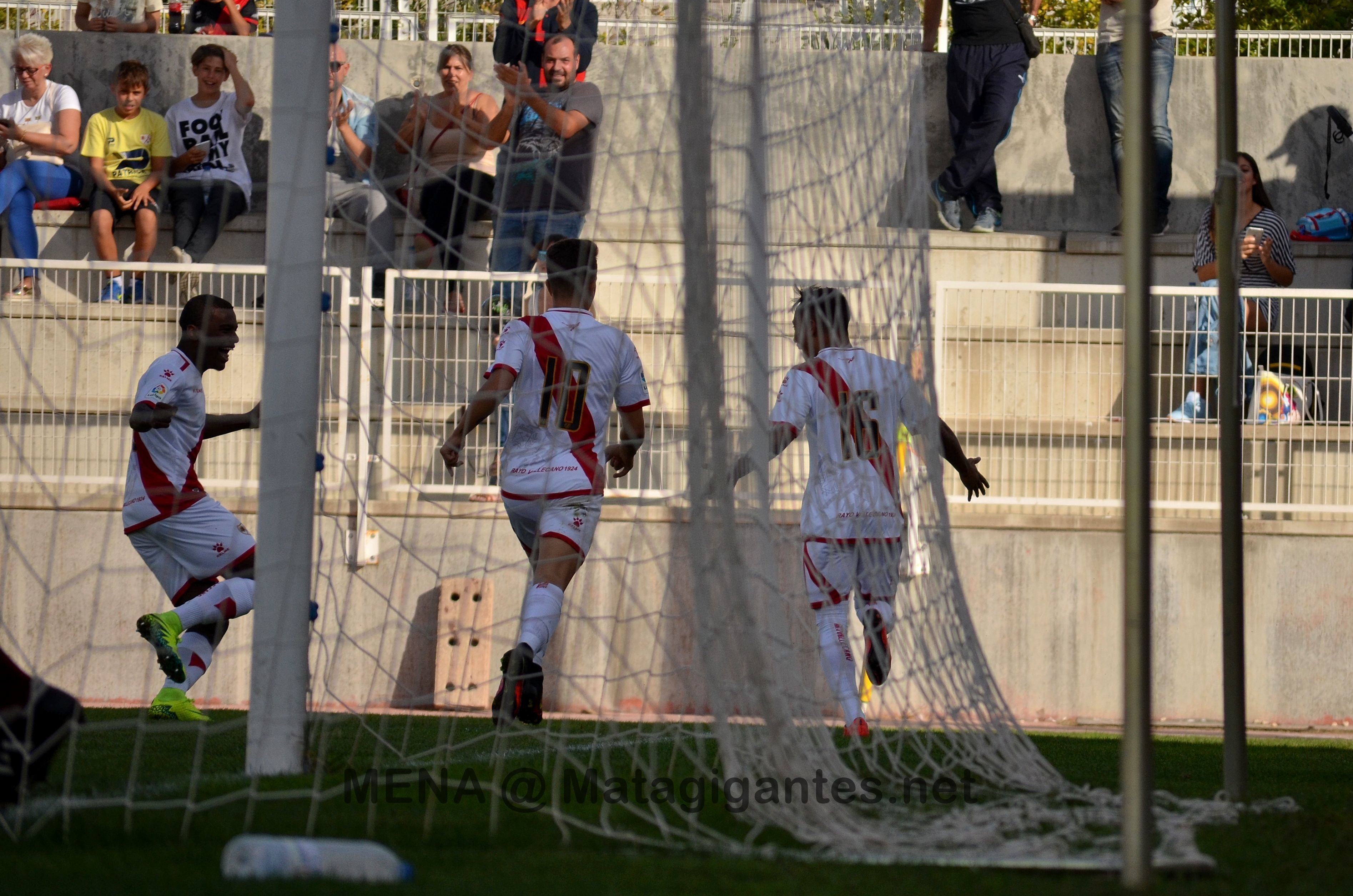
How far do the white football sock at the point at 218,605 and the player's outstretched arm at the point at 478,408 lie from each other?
1.26 metres

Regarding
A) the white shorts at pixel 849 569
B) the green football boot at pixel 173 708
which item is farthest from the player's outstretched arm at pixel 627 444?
the green football boot at pixel 173 708

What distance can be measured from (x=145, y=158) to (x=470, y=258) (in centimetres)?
466

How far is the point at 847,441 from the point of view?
625cm

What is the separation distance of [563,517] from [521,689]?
0.81 meters

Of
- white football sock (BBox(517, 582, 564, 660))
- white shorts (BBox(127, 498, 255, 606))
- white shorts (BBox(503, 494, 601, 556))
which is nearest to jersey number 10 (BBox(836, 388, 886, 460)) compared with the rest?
white shorts (BBox(503, 494, 601, 556))

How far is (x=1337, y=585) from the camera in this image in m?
9.40

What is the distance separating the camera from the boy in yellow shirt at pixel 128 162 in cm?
1059

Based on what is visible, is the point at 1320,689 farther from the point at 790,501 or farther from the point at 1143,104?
the point at 1143,104

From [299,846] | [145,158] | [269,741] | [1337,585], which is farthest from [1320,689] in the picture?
[145,158]

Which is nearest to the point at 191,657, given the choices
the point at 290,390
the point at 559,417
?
the point at 559,417

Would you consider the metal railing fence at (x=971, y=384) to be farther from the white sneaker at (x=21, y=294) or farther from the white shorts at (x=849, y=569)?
the white shorts at (x=849, y=569)

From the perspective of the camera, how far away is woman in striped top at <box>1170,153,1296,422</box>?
31.1 feet

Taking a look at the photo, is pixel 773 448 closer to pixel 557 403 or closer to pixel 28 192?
pixel 557 403

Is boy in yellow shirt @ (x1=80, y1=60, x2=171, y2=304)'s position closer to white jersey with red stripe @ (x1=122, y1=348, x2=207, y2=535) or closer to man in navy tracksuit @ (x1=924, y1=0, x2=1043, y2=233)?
white jersey with red stripe @ (x1=122, y1=348, x2=207, y2=535)
